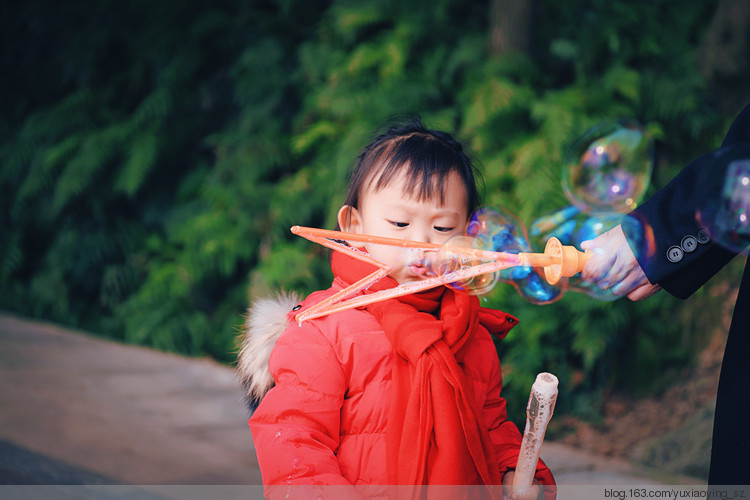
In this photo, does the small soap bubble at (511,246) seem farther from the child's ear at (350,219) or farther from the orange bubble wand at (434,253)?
the child's ear at (350,219)

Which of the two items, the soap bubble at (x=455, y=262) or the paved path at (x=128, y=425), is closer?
the soap bubble at (x=455, y=262)

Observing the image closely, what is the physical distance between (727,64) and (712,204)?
3.54 m

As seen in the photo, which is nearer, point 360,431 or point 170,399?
point 360,431

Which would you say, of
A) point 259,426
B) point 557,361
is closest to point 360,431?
point 259,426

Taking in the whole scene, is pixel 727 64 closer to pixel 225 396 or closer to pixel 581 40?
pixel 581 40

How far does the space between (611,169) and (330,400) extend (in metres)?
1.12

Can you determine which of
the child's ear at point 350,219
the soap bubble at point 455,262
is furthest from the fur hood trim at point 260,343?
the soap bubble at point 455,262

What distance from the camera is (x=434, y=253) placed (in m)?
1.52

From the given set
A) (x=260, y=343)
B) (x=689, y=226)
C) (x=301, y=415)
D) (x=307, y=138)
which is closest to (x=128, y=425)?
(x=260, y=343)

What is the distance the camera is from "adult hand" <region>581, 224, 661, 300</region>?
59.1 inches

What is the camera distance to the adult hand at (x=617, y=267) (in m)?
1.50

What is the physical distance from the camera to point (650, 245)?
1.46 meters

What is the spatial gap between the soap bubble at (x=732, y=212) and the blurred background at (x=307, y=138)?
60.2 inches

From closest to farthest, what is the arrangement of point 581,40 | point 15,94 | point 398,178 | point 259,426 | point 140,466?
point 259,426 < point 398,178 < point 140,466 < point 581,40 < point 15,94
